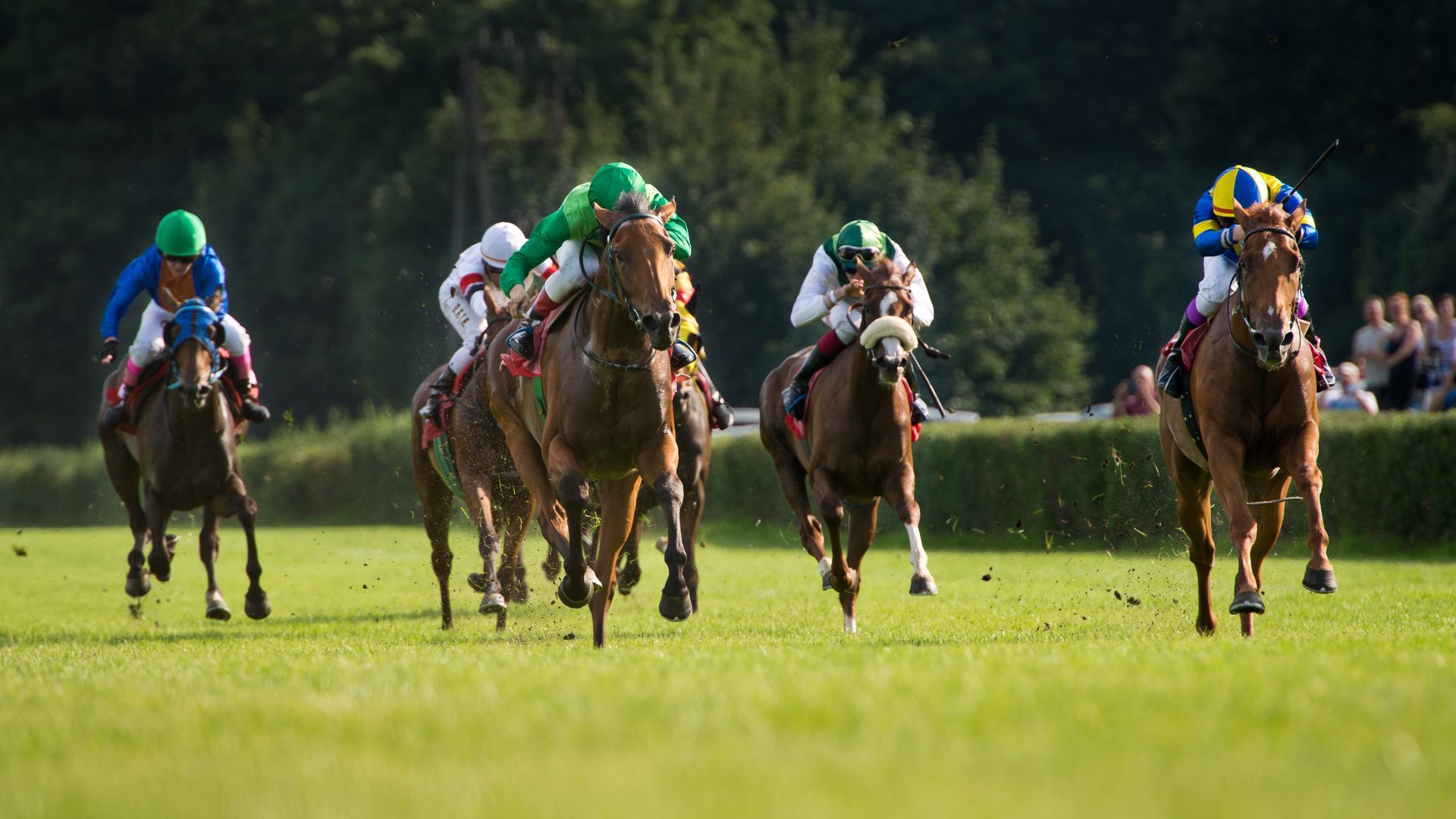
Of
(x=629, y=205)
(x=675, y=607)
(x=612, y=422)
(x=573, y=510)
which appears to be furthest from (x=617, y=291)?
(x=675, y=607)

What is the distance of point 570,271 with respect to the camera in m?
8.83

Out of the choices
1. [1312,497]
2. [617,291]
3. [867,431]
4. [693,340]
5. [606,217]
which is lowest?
[1312,497]

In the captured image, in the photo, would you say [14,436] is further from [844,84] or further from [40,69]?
[844,84]

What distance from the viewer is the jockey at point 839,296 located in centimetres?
1033

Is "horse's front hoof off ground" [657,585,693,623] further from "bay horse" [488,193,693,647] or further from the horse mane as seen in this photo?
the horse mane

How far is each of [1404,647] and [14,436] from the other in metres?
47.2

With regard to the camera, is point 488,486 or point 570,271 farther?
point 488,486

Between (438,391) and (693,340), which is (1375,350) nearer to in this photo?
(693,340)

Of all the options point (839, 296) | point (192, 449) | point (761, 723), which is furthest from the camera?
point (192, 449)

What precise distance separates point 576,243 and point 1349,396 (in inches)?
527

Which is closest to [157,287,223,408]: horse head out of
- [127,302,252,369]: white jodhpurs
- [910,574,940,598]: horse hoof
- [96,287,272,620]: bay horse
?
[96,287,272,620]: bay horse

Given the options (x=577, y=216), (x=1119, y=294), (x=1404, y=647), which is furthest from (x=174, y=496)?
(x=1119, y=294)

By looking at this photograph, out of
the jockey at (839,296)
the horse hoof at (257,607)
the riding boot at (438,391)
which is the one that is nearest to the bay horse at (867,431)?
the jockey at (839,296)

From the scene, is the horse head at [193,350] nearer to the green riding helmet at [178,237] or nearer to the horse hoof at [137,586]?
the green riding helmet at [178,237]
